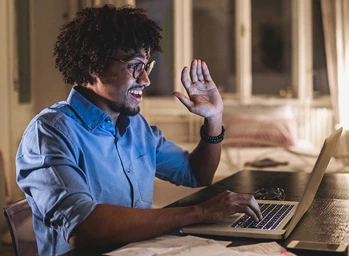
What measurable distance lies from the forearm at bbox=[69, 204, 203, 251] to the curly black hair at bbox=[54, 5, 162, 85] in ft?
1.69

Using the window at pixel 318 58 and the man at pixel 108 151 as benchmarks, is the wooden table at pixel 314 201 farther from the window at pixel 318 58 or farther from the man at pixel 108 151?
the window at pixel 318 58

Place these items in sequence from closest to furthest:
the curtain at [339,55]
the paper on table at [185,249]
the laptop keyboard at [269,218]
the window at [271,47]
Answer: the paper on table at [185,249] < the laptop keyboard at [269,218] < the curtain at [339,55] < the window at [271,47]

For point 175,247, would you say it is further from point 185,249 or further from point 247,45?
point 247,45

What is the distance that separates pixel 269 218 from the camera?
5.02 ft

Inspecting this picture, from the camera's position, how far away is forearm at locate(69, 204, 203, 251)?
1.34 m

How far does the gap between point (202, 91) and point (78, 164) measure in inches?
21.9

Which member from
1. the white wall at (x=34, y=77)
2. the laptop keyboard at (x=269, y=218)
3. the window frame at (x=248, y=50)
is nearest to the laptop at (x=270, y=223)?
the laptop keyboard at (x=269, y=218)

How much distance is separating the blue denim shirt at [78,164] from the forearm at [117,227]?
0.07 feet

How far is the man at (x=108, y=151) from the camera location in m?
1.38

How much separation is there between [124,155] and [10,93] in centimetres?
322

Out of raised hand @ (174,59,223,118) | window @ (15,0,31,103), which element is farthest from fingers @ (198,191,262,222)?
window @ (15,0,31,103)

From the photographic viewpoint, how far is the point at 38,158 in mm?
1469

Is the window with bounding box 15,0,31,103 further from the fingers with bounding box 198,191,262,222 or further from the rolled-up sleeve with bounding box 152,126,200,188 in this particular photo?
the fingers with bounding box 198,191,262,222

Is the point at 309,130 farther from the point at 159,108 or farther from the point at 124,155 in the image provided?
the point at 124,155
